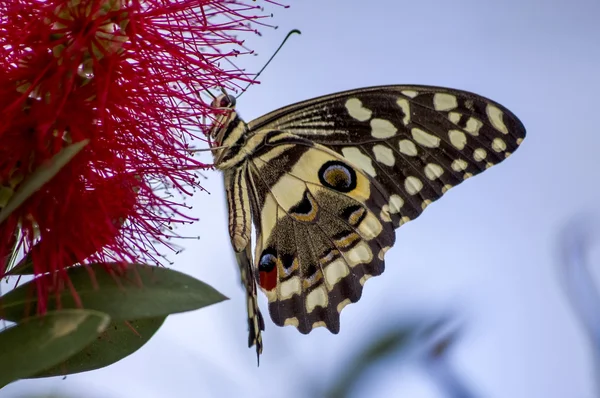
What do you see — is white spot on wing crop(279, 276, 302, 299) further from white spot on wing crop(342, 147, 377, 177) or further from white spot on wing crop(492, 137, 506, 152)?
white spot on wing crop(492, 137, 506, 152)

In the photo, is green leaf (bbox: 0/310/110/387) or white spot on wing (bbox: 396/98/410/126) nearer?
green leaf (bbox: 0/310/110/387)

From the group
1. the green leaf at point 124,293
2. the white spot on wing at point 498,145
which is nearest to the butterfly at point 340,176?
the white spot on wing at point 498,145

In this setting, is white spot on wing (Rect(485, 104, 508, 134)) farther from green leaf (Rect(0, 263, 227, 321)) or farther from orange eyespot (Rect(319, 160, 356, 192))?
green leaf (Rect(0, 263, 227, 321))

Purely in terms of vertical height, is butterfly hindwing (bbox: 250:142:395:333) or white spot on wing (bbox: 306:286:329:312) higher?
butterfly hindwing (bbox: 250:142:395:333)

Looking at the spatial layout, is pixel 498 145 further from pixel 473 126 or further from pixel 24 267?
pixel 24 267

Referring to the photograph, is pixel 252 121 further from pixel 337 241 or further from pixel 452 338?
pixel 452 338

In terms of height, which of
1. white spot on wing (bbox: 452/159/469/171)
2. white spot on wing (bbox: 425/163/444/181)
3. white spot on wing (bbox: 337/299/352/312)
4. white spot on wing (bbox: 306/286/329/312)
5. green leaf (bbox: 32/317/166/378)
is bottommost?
white spot on wing (bbox: 337/299/352/312)

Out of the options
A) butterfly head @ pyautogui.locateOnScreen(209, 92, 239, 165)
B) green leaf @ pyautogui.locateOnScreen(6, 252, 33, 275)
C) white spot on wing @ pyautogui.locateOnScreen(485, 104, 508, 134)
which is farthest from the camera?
white spot on wing @ pyautogui.locateOnScreen(485, 104, 508, 134)

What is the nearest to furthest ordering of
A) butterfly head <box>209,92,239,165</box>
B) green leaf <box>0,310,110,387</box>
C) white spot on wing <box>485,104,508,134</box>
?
green leaf <box>0,310,110,387</box> → butterfly head <box>209,92,239,165</box> → white spot on wing <box>485,104,508,134</box>

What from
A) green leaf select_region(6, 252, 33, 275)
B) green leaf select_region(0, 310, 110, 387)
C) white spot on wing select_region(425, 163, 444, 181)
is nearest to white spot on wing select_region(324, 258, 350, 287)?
white spot on wing select_region(425, 163, 444, 181)
